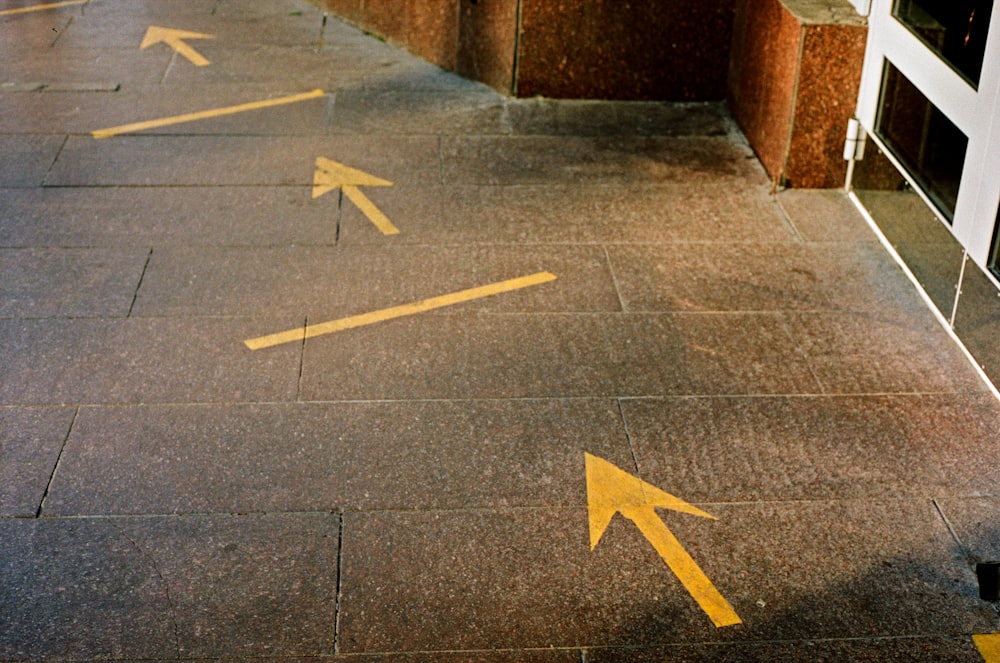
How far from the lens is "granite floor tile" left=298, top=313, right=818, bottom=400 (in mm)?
5766

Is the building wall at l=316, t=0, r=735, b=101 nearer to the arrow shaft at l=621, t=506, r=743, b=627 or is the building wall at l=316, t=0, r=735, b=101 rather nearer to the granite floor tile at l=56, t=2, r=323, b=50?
the granite floor tile at l=56, t=2, r=323, b=50

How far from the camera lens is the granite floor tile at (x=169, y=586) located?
4.27 meters

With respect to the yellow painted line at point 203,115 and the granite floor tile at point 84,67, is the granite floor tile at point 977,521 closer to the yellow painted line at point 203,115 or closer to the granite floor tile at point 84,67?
the yellow painted line at point 203,115

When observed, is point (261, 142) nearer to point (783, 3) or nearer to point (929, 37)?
point (783, 3)

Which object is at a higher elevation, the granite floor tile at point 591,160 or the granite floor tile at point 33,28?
the granite floor tile at point 33,28

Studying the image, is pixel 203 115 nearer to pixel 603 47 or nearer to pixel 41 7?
pixel 603 47

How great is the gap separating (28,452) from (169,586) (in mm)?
1175

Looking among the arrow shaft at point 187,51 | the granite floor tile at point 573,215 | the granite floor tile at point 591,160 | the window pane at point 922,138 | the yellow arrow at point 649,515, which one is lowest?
the yellow arrow at point 649,515

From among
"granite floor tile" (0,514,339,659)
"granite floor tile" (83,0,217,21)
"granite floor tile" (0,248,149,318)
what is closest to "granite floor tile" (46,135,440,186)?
"granite floor tile" (0,248,149,318)

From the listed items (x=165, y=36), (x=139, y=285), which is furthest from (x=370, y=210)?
(x=165, y=36)

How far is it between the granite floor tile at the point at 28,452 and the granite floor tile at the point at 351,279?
101cm

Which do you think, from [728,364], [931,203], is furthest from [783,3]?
[728,364]

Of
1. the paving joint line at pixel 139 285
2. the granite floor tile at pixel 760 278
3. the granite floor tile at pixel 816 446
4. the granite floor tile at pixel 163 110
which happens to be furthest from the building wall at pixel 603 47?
the granite floor tile at pixel 816 446

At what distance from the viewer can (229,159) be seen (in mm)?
8102
